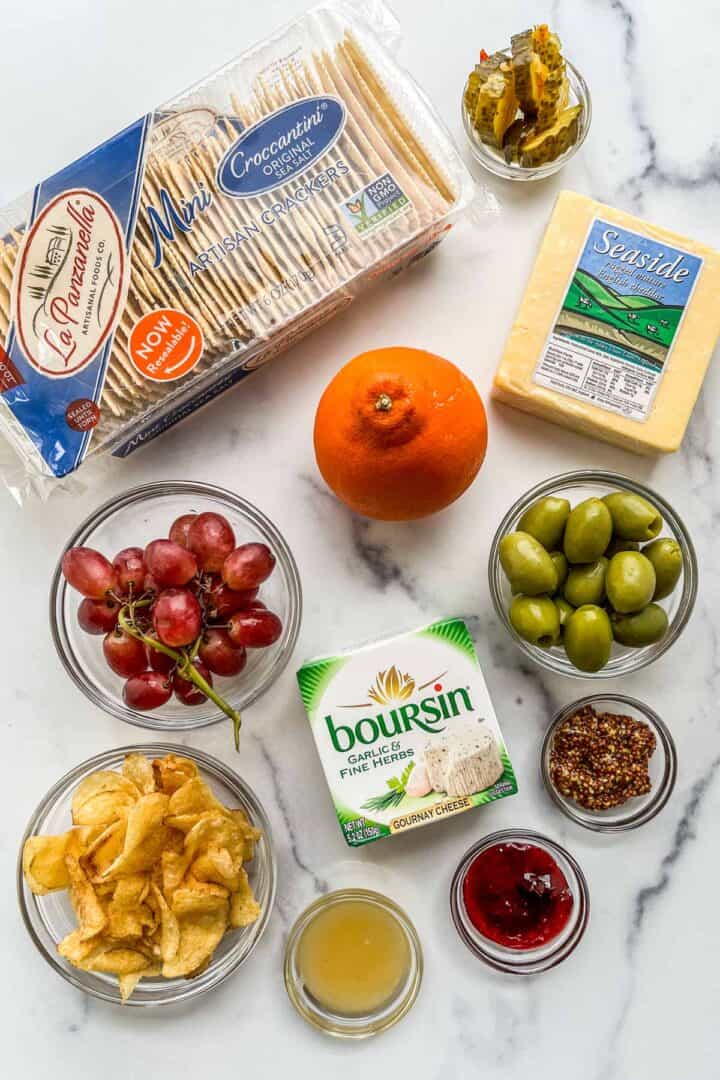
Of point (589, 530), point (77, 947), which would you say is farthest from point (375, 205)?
point (77, 947)

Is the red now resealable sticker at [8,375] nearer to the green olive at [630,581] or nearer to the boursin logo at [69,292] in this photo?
the boursin logo at [69,292]

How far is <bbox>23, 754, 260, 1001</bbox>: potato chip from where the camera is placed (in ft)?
3.69

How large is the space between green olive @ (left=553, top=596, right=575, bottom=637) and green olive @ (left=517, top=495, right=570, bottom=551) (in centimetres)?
7

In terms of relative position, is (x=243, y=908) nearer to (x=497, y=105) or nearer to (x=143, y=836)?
(x=143, y=836)

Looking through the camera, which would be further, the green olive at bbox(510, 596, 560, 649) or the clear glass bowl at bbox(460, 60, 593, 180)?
the clear glass bowl at bbox(460, 60, 593, 180)

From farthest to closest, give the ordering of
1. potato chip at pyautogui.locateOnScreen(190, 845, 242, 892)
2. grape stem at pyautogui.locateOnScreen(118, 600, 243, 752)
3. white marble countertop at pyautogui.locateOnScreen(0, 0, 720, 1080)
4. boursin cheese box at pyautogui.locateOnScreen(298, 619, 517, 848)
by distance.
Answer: white marble countertop at pyautogui.locateOnScreen(0, 0, 720, 1080)
boursin cheese box at pyautogui.locateOnScreen(298, 619, 517, 848)
potato chip at pyautogui.locateOnScreen(190, 845, 242, 892)
grape stem at pyautogui.locateOnScreen(118, 600, 243, 752)

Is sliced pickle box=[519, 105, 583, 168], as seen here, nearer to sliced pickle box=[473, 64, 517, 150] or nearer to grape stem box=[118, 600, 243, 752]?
sliced pickle box=[473, 64, 517, 150]

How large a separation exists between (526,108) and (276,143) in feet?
1.15

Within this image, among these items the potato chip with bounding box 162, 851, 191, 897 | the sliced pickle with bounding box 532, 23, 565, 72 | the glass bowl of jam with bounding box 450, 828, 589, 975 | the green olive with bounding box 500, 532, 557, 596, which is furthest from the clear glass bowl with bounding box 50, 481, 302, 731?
the sliced pickle with bounding box 532, 23, 565, 72

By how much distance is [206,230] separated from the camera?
119 cm

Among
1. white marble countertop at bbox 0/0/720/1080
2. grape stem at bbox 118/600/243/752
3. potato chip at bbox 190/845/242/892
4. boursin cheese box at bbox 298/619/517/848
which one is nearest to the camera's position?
grape stem at bbox 118/600/243/752

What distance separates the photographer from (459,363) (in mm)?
1351

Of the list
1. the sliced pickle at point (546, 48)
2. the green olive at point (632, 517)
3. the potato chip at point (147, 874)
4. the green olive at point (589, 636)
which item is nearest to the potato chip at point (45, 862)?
the potato chip at point (147, 874)

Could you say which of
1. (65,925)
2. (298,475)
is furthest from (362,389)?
(65,925)
